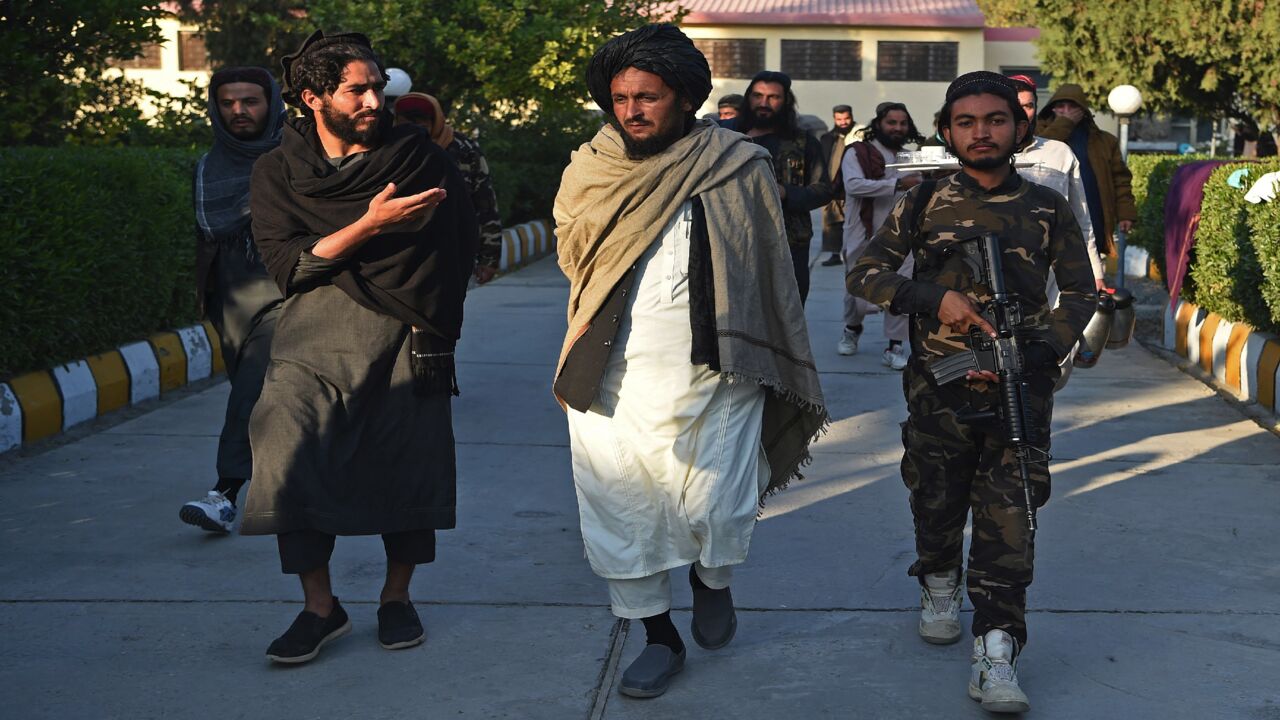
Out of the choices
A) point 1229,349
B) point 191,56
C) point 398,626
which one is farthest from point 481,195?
point 191,56

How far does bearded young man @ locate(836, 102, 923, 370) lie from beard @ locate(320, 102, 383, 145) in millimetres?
5775

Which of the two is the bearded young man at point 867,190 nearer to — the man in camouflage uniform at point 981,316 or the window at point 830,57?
the man in camouflage uniform at point 981,316

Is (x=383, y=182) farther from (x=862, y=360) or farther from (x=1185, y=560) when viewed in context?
(x=862, y=360)

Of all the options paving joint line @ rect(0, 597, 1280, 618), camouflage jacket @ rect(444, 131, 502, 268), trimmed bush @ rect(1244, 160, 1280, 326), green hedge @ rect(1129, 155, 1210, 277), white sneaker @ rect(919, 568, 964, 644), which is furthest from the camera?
green hedge @ rect(1129, 155, 1210, 277)

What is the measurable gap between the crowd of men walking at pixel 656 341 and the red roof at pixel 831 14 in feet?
110

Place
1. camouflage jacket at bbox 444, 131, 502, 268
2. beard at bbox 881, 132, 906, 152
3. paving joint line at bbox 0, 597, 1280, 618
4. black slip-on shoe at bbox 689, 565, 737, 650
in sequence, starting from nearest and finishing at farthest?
black slip-on shoe at bbox 689, 565, 737, 650, paving joint line at bbox 0, 597, 1280, 618, camouflage jacket at bbox 444, 131, 502, 268, beard at bbox 881, 132, 906, 152

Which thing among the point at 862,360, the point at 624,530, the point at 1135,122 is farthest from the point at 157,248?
the point at 1135,122

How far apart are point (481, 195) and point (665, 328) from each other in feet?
10.2

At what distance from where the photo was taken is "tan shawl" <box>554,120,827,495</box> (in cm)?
397

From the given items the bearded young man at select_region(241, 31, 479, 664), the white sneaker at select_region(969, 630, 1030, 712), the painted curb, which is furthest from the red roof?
the white sneaker at select_region(969, 630, 1030, 712)

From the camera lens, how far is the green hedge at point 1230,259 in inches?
342

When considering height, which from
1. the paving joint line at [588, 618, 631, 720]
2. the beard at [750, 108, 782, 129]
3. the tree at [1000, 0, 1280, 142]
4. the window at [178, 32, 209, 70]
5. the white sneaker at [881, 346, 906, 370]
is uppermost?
the window at [178, 32, 209, 70]

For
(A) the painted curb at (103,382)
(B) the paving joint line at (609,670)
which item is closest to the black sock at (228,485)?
(A) the painted curb at (103,382)

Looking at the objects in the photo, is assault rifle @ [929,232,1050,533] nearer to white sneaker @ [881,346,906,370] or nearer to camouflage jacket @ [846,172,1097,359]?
camouflage jacket @ [846,172,1097,359]
